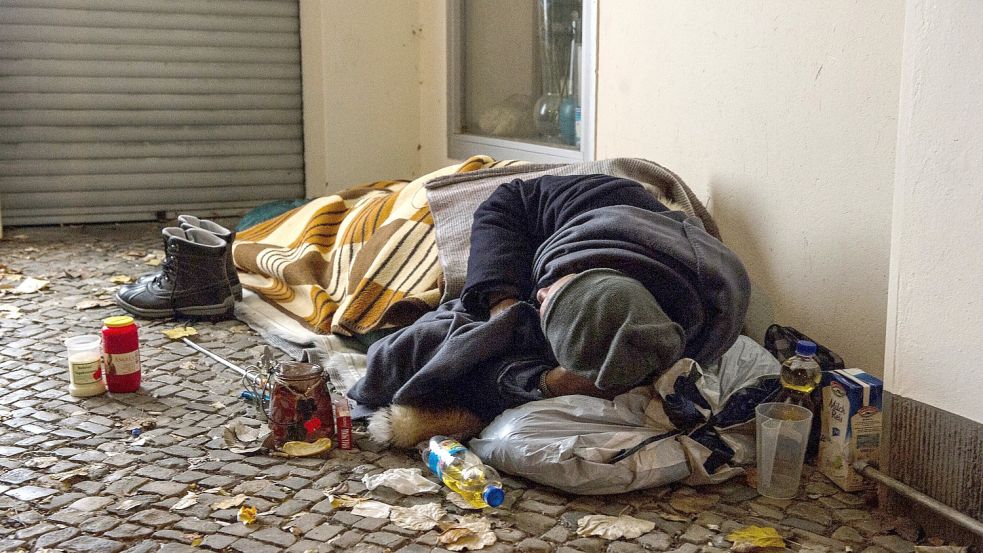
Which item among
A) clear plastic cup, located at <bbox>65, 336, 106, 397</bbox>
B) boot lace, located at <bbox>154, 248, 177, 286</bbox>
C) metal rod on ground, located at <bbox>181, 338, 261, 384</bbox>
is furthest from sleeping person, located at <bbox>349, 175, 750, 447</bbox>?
boot lace, located at <bbox>154, 248, 177, 286</bbox>

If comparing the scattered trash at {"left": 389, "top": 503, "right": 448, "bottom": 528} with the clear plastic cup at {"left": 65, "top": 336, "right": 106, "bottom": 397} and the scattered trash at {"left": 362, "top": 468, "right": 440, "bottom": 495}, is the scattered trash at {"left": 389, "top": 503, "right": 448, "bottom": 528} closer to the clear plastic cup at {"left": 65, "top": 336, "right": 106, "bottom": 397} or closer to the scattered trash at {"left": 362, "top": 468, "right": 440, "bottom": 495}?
the scattered trash at {"left": 362, "top": 468, "right": 440, "bottom": 495}

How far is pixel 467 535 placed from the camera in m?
2.22

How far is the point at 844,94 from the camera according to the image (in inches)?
114

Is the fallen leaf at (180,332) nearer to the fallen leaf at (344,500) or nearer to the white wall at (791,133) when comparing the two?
the fallen leaf at (344,500)

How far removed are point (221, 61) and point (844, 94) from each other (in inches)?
161

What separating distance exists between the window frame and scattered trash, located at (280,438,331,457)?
211cm

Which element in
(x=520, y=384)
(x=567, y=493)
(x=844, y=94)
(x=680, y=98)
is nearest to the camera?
(x=567, y=493)

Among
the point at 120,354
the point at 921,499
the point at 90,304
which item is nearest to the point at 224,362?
the point at 120,354

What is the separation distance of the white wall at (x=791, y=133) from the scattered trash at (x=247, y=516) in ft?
6.01

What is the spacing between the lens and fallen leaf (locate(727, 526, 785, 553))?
7.21 ft

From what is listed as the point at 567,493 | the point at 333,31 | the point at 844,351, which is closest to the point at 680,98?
the point at 844,351

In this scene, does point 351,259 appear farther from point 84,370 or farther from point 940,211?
point 940,211

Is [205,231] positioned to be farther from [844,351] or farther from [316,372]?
[844,351]

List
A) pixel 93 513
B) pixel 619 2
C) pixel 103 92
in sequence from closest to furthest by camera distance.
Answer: pixel 93 513
pixel 619 2
pixel 103 92
